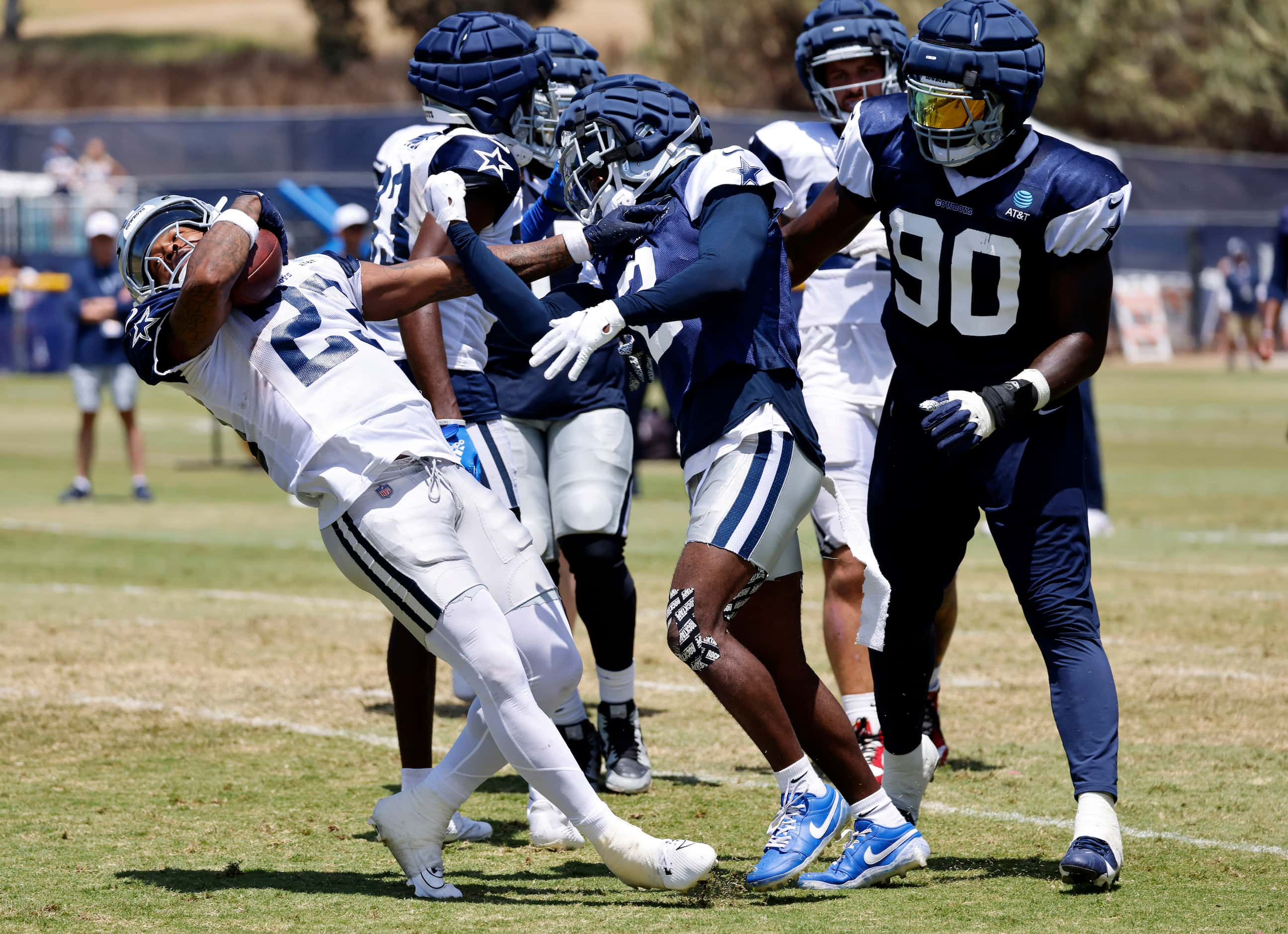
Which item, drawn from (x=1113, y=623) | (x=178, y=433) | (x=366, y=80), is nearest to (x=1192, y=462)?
(x=1113, y=623)

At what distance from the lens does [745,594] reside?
4.75 m

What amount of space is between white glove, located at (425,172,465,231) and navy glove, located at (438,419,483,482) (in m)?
0.82

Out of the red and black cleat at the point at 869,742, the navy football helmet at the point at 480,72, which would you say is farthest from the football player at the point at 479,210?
the red and black cleat at the point at 869,742

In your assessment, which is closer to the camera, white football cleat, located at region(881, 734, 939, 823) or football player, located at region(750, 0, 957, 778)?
white football cleat, located at region(881, 734, 939, 823)

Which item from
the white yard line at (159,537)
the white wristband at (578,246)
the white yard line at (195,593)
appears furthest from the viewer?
the white yard line at (159,537)

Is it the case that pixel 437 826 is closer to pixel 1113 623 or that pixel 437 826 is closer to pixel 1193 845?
pixel 1193 845

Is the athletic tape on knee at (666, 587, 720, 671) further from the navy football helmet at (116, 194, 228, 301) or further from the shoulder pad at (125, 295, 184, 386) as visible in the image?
the navy football helmet at (116, 194, 228, 301)

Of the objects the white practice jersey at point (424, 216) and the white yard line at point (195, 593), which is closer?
the white practice jersey at point (424, 216)

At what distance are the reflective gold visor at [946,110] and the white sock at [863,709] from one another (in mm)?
Result: 2231

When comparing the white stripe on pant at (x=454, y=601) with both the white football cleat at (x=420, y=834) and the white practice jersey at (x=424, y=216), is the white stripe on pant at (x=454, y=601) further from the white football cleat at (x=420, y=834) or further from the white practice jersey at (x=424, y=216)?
the white practice jersey at (x=424, y=216)

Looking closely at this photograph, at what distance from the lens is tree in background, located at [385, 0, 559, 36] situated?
50.2 m

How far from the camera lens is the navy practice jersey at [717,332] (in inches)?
186

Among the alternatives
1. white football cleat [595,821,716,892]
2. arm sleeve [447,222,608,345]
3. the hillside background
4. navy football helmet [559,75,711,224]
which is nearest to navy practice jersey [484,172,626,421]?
navy football helmet [559,75,711,224]

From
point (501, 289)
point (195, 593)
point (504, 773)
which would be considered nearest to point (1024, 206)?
point (501, 289)
